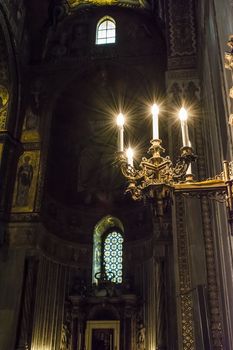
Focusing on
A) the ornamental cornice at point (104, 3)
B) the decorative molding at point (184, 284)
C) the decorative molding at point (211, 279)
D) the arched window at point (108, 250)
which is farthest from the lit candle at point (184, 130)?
the ornamental cornice at point (104, 3)

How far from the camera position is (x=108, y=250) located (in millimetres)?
15141

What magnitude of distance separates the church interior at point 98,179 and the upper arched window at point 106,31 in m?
0.09

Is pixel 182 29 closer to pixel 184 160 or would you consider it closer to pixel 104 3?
pixel 104 3

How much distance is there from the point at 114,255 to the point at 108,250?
0.32 m

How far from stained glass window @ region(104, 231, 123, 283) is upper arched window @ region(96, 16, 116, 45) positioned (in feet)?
23.6

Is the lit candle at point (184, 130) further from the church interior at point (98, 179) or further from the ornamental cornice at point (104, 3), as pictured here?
the ornamental cornice at point (104, 3)

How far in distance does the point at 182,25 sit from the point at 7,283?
29.0ft

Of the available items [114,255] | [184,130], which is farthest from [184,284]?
[114,255]

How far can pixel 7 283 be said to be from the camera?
Result: 39.1 ft

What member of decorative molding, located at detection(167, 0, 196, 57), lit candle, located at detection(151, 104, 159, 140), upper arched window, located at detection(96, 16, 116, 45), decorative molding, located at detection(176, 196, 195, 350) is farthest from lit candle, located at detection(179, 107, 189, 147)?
upper arched window, located at detection(96, 16, 116, 45)

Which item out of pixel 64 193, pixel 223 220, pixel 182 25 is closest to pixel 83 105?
pixel 64 193

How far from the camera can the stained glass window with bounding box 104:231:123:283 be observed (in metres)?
14.5

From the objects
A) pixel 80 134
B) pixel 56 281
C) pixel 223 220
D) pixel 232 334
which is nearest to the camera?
pixel 232 334

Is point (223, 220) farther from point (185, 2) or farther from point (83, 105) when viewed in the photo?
point (83, 105)
